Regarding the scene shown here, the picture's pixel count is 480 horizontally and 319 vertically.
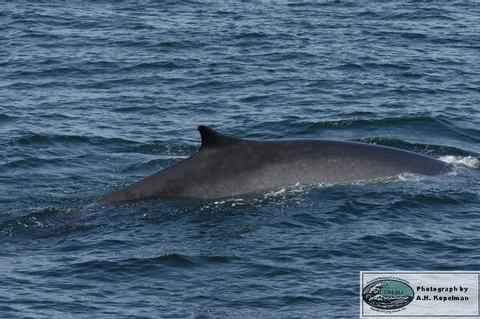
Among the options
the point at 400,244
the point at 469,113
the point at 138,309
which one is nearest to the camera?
the point at 138,309

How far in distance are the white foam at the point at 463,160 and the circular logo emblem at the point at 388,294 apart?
6.75m

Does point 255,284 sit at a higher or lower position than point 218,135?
lower

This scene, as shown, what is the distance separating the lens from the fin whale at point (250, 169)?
57.6ft

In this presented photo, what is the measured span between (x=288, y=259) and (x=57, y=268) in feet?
10.6

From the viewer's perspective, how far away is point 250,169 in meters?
17.7

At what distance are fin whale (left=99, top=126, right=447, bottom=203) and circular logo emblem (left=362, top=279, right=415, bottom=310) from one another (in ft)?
11.7

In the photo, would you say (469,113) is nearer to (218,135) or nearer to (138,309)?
(218,135)

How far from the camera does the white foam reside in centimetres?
2127

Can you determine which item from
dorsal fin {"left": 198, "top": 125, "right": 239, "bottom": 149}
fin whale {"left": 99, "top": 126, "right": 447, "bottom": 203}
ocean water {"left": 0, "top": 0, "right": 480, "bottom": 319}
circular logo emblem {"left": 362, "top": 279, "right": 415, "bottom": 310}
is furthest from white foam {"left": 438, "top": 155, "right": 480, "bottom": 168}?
circular logo emblem {"left": 362, "top": 279, "right": 415, "bottom": 310}

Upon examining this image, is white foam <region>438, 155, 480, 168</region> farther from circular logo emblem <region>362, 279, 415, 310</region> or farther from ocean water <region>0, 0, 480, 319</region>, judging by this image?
circular logo emblem <region>362, 279, 415, 310</region>

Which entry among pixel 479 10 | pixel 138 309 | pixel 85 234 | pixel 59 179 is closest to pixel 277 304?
pixel 138 309

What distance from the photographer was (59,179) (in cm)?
2094

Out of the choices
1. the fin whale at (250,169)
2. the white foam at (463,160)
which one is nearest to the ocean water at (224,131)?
the white foam at (463,160)

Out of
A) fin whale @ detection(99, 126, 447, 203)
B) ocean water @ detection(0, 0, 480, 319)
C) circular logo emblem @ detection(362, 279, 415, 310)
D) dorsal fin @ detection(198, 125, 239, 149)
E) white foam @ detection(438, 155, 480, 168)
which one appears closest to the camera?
circular logo emblem @ detection(362, 279, 415, 310)
